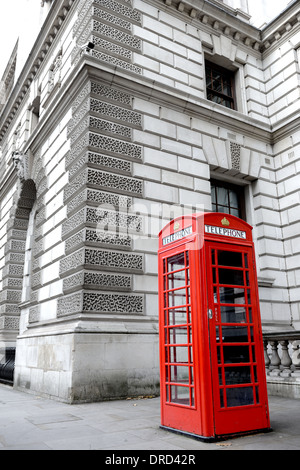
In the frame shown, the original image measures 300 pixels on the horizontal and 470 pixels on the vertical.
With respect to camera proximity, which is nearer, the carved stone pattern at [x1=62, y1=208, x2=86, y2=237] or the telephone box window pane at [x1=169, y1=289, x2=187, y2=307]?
the telephone box window pane at [x1=169, y1=289, x2=187, y2=307]

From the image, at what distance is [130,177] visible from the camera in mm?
9688

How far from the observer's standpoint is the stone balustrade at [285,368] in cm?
735

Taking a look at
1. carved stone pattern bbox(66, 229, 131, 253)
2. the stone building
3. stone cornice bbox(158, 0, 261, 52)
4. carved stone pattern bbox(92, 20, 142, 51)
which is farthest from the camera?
stone cornice bbox(158, 0, 261, 52)

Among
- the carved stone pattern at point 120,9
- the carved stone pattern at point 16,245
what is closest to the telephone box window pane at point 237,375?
the carved stone pattern at point 120,9

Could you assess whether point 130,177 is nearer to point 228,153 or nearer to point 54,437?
point 228,153

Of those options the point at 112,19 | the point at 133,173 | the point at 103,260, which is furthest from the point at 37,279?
the point at 112,19

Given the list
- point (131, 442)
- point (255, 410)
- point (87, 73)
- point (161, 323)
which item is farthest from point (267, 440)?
point (87, 73)

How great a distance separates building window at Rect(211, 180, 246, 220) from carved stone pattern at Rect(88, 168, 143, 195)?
10.4 ft

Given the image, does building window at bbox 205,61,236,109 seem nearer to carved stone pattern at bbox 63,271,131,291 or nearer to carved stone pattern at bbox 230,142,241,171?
carved stone pattern at bbox 230,142,241,171

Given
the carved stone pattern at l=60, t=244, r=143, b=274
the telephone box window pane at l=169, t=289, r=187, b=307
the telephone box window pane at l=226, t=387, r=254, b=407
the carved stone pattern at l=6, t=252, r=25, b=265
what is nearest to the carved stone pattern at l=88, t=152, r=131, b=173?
the carved stone pattern at l=60, t=244, r=143, b=274

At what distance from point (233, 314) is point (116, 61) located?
827 cm

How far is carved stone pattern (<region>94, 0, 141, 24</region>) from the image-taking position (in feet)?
35.7

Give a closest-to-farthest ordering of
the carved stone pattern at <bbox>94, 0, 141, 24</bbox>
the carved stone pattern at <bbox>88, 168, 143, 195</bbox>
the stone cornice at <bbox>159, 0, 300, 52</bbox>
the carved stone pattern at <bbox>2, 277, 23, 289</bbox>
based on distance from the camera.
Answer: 1. the carved stone pattern at <bbox>88, 168, 143, 195</bbox>
2. the carved stone pattern at <bbox>94, 0, 141, 24</bbox>
3. the stone cornice at <bbox>159, 0, 300, 52</bbox>
4. the carved stone pattern at <bbox>2, 277, 23, 289</bbox>

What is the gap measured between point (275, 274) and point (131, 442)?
873cm
